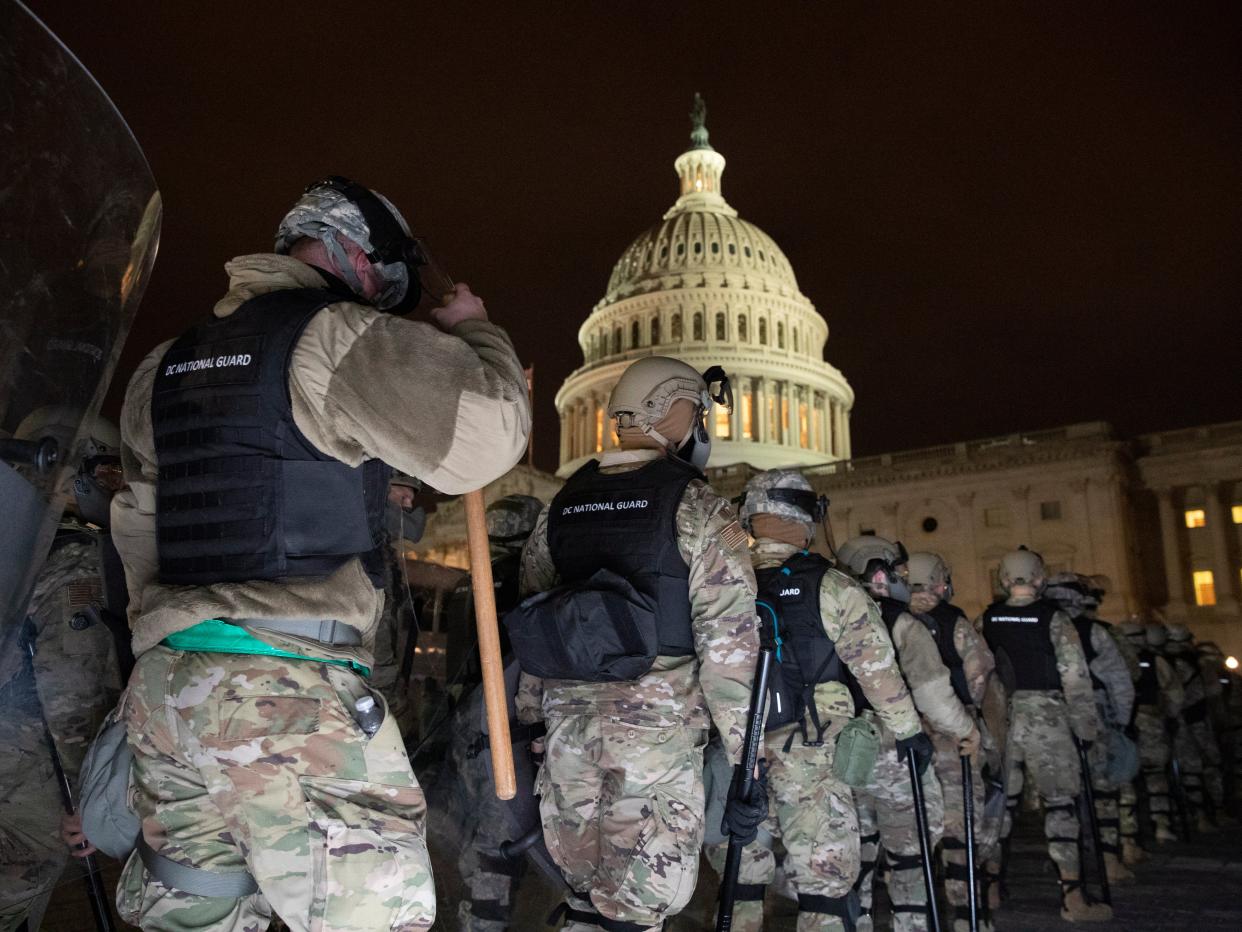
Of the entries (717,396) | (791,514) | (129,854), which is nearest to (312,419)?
(129,854)

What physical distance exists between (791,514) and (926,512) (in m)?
45.7

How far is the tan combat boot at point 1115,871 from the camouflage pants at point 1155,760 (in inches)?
99.8

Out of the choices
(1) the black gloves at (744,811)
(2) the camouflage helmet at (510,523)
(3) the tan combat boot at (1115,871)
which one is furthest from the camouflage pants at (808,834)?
(3) the tan combat boot at (1115,871)

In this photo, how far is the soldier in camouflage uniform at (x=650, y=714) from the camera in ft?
10.9

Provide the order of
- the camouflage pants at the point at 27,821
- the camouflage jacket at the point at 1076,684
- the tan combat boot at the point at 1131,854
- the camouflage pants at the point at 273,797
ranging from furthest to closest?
the tan combat boot at the point at 1131,854
the camouflage jacket at the point at 1076,684
the camouflage pants at the point at 27,821
the camouflage pants at the point at 273,797

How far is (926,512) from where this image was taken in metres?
48.7

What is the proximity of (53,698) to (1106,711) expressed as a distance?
27.8 ft

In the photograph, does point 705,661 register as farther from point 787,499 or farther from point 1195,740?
point 1195,740

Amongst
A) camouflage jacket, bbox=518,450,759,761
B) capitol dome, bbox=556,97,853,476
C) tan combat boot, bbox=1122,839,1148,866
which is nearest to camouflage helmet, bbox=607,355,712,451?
camouflage jacket, bbox=518,450,759,761

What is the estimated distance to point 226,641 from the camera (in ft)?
7.64

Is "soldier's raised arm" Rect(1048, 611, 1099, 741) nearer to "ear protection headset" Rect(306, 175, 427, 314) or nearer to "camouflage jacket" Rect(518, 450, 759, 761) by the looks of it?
"camouflage jacket" Rect(518, 450, 759, 761)

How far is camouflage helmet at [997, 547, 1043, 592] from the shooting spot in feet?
26.5

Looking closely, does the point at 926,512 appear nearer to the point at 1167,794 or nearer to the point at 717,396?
the point at 1167,794

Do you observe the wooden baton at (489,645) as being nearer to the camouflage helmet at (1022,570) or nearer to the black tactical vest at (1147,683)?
the camouflage helmet at (1022,570)
